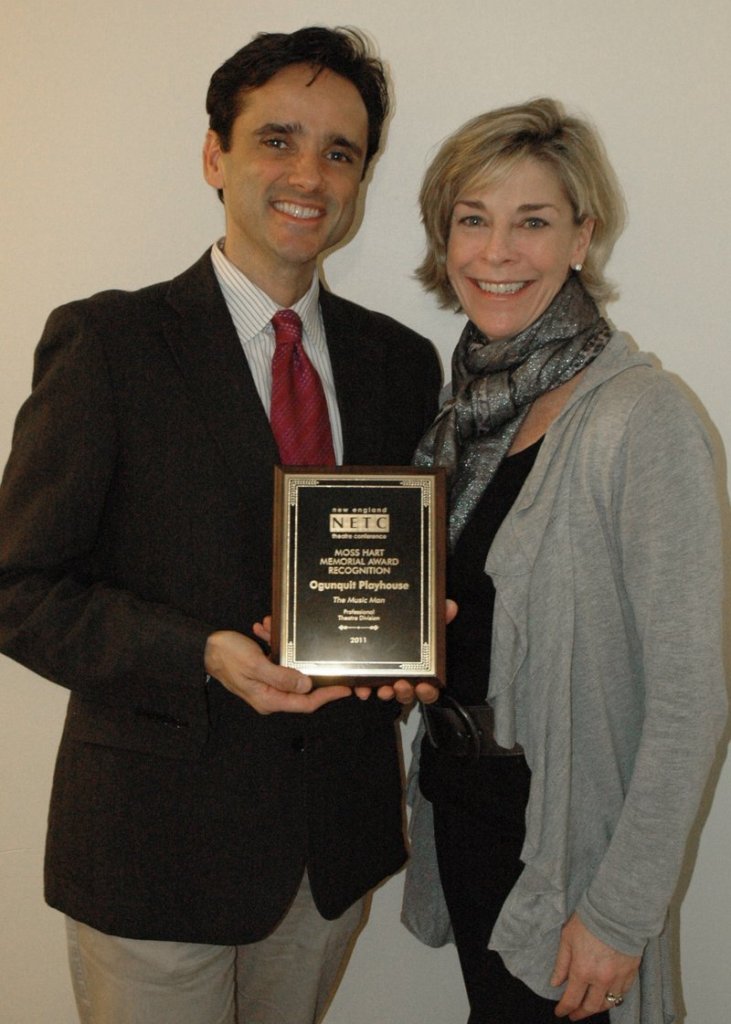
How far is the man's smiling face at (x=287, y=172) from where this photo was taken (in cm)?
163

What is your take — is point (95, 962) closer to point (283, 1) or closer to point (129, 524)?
point (129, 524)

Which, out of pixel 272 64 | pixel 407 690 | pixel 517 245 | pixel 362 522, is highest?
pixel 272 64

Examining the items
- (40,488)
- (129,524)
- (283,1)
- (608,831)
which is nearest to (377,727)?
(608,831)

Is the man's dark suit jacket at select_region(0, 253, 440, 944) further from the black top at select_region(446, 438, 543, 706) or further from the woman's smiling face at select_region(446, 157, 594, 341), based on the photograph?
the woman's smiling face at select_region(446, 157, 594, 341)

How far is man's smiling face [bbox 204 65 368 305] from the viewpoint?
5.35 ft

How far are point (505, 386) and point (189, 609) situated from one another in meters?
Answer: 0.64

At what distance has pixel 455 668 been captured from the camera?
1601 millimetres

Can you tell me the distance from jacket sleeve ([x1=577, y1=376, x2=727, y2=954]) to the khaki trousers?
0.58 metres

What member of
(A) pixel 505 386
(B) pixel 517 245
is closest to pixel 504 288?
(B) pixel 517 245

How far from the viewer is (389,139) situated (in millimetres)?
2113

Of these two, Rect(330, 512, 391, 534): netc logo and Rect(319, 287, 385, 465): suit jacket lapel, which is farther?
Rect(319, 287, 385, 465): suit jacket lapel

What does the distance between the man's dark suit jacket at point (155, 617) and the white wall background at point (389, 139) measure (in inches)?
24.0

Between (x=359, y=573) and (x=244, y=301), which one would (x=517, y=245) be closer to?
(x=244, y=301)

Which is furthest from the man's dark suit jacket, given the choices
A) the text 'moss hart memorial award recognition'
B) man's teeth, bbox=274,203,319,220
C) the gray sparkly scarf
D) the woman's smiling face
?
the woman's smiling face
